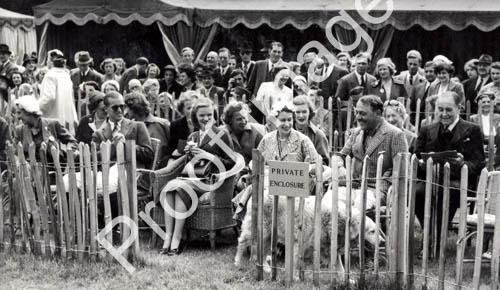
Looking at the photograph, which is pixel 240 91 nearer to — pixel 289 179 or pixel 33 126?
pixel 33 126

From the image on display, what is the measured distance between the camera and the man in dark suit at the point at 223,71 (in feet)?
46.6

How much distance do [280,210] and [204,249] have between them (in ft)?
4.82

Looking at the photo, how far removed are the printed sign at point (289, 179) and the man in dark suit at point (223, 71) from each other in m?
8.20

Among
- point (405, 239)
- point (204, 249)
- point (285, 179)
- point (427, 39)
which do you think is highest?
point (427, 39)

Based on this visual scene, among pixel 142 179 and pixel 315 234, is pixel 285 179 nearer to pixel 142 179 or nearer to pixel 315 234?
pixel 315 234

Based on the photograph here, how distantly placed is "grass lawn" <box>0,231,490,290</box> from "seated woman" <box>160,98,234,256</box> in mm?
348

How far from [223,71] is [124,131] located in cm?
691

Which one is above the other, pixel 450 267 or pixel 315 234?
pixel 315 234

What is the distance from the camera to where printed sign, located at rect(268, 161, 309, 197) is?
5812 millimetres

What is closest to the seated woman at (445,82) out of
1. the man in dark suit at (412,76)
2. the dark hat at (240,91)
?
the man in dark suit at (412,76)

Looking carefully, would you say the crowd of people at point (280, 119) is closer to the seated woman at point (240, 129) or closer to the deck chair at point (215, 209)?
the seated woman at point (240, 129)

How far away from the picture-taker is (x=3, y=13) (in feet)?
79.7

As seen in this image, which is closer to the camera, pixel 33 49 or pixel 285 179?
pixel 285 179

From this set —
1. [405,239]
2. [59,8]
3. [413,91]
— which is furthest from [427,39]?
[405,239]
